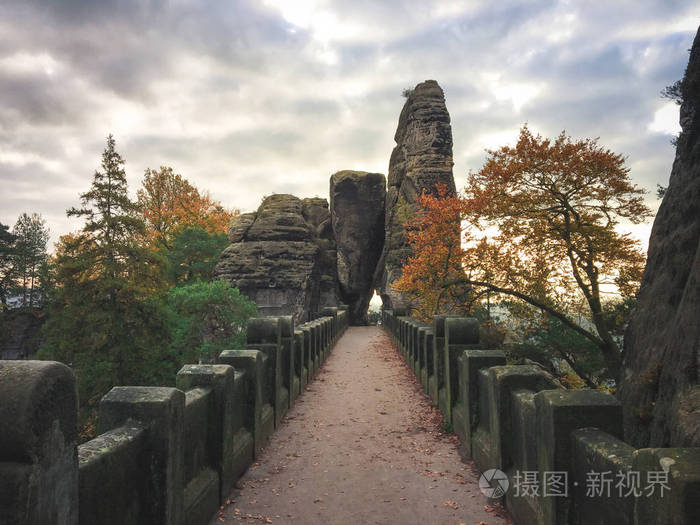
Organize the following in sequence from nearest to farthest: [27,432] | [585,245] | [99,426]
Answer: [27,432] < [99,426] < [585,245]

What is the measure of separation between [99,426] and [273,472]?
3012mm

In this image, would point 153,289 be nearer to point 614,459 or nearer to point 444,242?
point 444,242

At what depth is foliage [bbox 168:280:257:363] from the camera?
17.5m

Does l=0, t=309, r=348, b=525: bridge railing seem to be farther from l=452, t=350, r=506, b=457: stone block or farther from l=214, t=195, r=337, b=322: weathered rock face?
l=214, t=195, r=337, b=322: weathered rock face

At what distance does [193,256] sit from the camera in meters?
32.7

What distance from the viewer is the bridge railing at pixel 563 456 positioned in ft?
6.22

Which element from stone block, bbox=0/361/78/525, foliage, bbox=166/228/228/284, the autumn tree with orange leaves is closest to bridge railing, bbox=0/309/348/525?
stone block, bbox=0/361/78/525

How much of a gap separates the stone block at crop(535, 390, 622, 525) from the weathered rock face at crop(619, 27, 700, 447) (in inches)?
96.3

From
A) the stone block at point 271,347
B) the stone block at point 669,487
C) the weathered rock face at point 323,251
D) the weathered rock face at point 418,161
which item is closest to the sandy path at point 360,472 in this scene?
the stone block at point 271,347

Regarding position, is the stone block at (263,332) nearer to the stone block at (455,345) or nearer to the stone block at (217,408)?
the stone block at (217,408)

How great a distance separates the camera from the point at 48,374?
1831mm

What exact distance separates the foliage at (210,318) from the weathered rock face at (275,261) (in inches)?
419

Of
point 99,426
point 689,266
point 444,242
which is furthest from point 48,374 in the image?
point 444,242

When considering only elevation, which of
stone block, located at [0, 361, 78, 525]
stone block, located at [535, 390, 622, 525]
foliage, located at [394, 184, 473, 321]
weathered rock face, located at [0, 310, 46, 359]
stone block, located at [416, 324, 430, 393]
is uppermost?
foliage, located at [394, 184, 473, 321]
